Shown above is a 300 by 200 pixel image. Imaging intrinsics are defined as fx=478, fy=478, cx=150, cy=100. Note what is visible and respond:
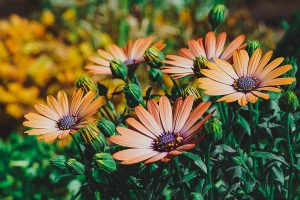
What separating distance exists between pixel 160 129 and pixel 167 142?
0.05 metres

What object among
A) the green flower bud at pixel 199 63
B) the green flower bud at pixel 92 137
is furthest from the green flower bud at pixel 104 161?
the green flower bud at pixel 199 63

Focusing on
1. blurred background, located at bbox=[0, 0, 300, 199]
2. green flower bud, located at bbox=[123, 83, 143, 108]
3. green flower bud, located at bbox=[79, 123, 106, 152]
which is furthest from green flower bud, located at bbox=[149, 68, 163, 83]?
blurred background, located at bbox=[0, 0, 300, 199]

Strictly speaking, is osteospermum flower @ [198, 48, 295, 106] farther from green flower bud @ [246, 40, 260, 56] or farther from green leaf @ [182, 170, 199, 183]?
green leaf @ [182, 170, 199, 183]

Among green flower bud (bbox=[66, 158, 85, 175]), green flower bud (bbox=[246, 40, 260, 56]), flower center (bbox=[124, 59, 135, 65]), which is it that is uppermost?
flower center (bbox=[124, 59, 135, 65])

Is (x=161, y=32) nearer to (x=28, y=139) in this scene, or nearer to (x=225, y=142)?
(x=28, y=139)

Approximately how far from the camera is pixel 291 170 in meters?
0.95

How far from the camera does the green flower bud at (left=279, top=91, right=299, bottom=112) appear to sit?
2.84 ft

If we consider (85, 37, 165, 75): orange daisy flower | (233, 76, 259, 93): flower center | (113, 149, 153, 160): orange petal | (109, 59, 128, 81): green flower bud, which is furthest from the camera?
(85, 37, 165, 75): orange daisy flower

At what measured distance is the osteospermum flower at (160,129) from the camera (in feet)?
2.82

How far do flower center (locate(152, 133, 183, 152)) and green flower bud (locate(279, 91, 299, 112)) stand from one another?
0.20 metres

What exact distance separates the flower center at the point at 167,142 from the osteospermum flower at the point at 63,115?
130 millimetres

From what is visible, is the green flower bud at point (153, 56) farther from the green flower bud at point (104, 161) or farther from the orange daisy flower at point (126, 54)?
the green flower bud at point (104, 161)

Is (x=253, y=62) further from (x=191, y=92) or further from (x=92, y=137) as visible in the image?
(x=92, y=137)

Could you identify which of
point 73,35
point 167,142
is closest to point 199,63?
point 167,142
